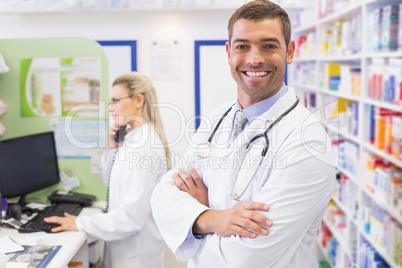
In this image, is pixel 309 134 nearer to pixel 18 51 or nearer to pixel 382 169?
pixel 382 169

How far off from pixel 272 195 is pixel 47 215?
165 centimetres

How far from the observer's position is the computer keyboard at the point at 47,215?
2.27 m

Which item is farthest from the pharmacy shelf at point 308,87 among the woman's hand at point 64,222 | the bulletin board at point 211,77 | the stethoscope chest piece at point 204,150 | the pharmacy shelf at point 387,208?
the stethoscope chest piece at point 204,150

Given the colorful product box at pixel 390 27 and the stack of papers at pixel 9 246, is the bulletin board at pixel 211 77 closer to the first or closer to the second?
the colorful product box at pixel 390 27

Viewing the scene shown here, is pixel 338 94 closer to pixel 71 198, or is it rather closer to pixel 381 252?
pixel 381 252

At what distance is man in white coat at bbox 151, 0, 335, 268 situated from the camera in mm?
1263

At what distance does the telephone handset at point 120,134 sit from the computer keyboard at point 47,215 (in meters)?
0.47

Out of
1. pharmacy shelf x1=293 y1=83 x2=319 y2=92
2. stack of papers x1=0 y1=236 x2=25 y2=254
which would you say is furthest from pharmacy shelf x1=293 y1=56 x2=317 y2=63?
stack of papers x1=0 y1=236 x2=25 y2=254

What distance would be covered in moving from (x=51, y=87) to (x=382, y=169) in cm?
215

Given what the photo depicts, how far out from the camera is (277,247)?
1.26m

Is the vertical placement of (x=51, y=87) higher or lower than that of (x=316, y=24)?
lower

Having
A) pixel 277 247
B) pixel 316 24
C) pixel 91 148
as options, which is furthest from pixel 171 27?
pixel 277 247

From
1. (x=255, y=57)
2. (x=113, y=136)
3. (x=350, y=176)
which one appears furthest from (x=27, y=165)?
(x=350, y=176)

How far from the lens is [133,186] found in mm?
2203
